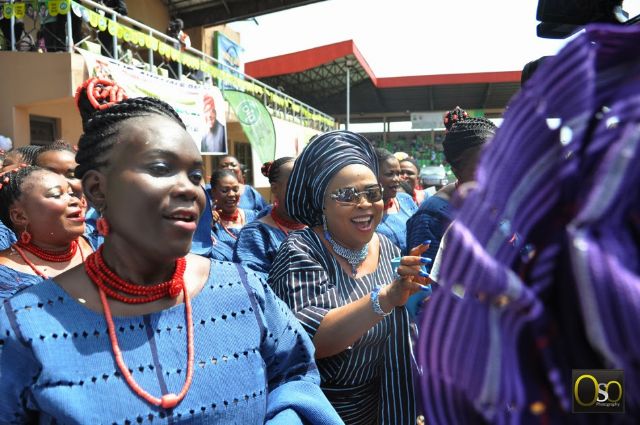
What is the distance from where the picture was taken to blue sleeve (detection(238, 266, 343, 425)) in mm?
1368

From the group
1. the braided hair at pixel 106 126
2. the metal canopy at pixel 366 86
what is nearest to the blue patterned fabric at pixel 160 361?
the braided hair at pixel 106 126

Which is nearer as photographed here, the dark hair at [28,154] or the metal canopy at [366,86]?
the dark hair at [28,154]

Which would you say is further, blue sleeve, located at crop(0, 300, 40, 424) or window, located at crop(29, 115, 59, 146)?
window, located at crop(29, 115, 59, 146)

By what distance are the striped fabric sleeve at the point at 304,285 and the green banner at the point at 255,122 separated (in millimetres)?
8195

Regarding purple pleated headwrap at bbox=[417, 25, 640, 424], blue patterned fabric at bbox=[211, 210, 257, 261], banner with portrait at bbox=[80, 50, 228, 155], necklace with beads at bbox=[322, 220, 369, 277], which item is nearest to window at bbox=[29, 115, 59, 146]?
banner with portrait at bbox=[80, 50, 228, 155]

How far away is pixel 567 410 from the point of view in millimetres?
517

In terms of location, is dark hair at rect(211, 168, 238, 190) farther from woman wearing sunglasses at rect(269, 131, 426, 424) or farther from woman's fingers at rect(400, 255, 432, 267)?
woman's fingers at rect(400, 255, 432, 267)

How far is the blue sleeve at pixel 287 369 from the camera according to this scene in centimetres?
137

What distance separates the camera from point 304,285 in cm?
192

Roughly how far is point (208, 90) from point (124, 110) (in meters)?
8.27

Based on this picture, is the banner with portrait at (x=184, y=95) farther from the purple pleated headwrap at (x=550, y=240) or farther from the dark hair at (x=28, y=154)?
the purple pleated headwrap at (x=550, y=240)

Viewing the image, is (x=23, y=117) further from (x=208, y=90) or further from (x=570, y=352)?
(x=570, y=352)

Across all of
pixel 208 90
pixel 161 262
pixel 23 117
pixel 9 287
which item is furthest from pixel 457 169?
pixel 23 117

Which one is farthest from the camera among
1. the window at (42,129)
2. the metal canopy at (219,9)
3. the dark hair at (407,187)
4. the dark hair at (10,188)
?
the metal canopy at (219,9)
